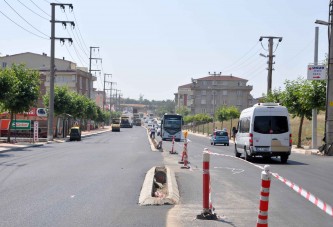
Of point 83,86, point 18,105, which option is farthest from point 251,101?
point 18,105

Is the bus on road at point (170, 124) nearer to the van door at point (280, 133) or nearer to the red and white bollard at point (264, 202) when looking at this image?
the van door at point (280, 133)

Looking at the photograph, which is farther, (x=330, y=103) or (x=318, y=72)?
(x=318, y=72)

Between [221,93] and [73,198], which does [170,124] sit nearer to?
[73,198]

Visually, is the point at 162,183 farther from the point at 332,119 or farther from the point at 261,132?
the point at 332,119

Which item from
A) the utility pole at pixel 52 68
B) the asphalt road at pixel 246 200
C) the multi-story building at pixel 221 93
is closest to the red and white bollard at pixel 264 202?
the asphalt road at pixel 246 200

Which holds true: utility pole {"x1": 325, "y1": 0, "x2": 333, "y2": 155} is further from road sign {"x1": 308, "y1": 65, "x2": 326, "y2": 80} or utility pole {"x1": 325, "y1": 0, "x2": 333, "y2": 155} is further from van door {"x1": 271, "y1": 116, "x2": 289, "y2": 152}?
van door {"x1": 271, "y1": 116, "x2": 289, "y2": 152}

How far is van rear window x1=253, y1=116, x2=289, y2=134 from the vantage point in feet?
86.5

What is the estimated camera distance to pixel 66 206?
449 inches

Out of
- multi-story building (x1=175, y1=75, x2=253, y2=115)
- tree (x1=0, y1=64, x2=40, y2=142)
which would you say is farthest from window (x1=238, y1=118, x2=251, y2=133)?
multi-story building (x1=175, y1=75, x2=253, y2=115)

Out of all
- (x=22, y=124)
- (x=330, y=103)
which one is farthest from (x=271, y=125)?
(x=22, y=124)

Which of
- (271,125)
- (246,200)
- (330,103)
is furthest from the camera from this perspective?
(330,103)

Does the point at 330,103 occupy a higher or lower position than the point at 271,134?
higher

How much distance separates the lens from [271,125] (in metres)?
26.4

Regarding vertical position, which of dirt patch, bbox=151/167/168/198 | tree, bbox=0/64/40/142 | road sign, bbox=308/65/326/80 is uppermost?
road sign, bbox=308/65/326/80
